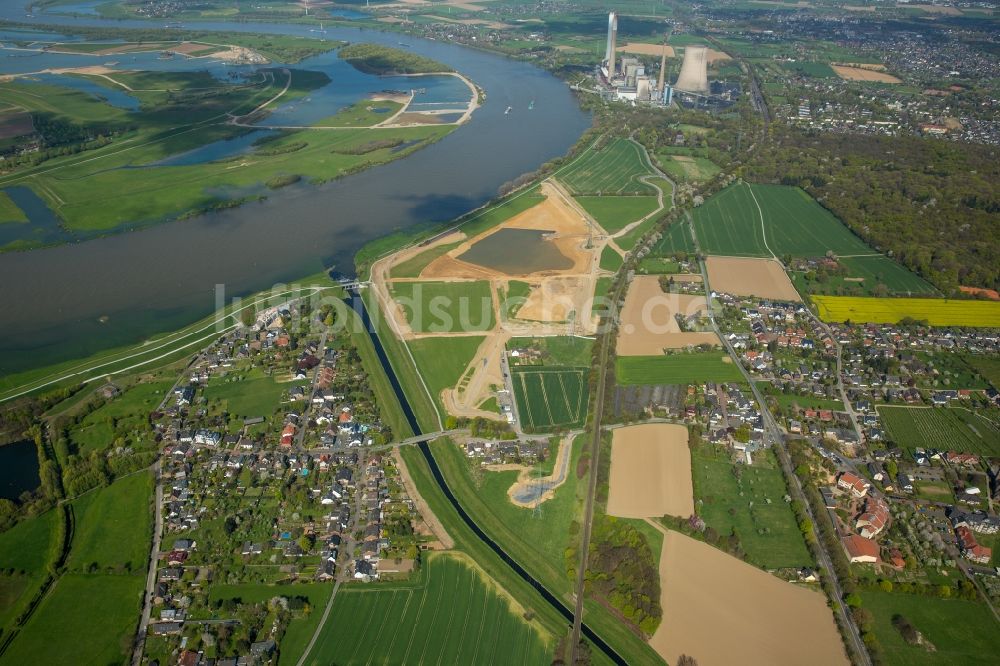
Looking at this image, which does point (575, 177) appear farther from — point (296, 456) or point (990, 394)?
point (296, 456)

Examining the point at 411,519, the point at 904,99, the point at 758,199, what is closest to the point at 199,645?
the point at 411,519

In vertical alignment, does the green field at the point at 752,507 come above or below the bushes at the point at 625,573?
above

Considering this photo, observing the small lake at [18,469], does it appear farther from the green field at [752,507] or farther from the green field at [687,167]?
the green field at [687,167]

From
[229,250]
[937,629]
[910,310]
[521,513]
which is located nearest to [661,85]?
[910,310]

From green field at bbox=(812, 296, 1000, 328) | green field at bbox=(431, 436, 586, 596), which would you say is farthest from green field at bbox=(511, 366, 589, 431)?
green field at bbox=(812, 296, 1000, 328)

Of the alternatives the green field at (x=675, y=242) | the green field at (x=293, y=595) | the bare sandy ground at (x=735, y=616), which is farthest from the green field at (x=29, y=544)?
the green field at (x=675, y=242)

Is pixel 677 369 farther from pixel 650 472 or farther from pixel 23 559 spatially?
pixel 23 559
